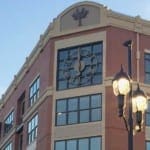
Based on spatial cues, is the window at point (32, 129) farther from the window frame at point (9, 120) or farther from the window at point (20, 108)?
the window frame at point (9, 120)

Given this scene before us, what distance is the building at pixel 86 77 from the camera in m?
39.2

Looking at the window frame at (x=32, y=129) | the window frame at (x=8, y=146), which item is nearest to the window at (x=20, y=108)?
the window frame at (x=8, y=146)

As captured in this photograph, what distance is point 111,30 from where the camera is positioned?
41.1 meters

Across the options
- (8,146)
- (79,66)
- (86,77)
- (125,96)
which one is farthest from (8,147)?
(125,96)

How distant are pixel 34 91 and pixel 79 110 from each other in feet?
22.7

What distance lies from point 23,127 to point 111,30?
12.9 m

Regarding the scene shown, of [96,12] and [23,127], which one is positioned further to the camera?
[23,127]

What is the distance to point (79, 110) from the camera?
4056cm

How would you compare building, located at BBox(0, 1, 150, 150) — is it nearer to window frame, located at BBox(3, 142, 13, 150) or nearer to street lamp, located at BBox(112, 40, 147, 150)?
window frame, located at BBox(3, 142, 13, 150)

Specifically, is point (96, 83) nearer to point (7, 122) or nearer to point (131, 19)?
point (131, 19)

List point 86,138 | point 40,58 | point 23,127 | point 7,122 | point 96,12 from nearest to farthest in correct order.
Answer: point 86,138 → point 96,12 → point 40,58 → point 23,127 → point 7,122

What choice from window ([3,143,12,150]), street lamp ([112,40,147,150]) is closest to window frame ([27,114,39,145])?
window ([3,143,12,150])

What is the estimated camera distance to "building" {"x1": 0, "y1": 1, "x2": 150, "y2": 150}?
39.2 m

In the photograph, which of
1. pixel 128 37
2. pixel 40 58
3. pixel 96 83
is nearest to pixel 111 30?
pixel 128 37
